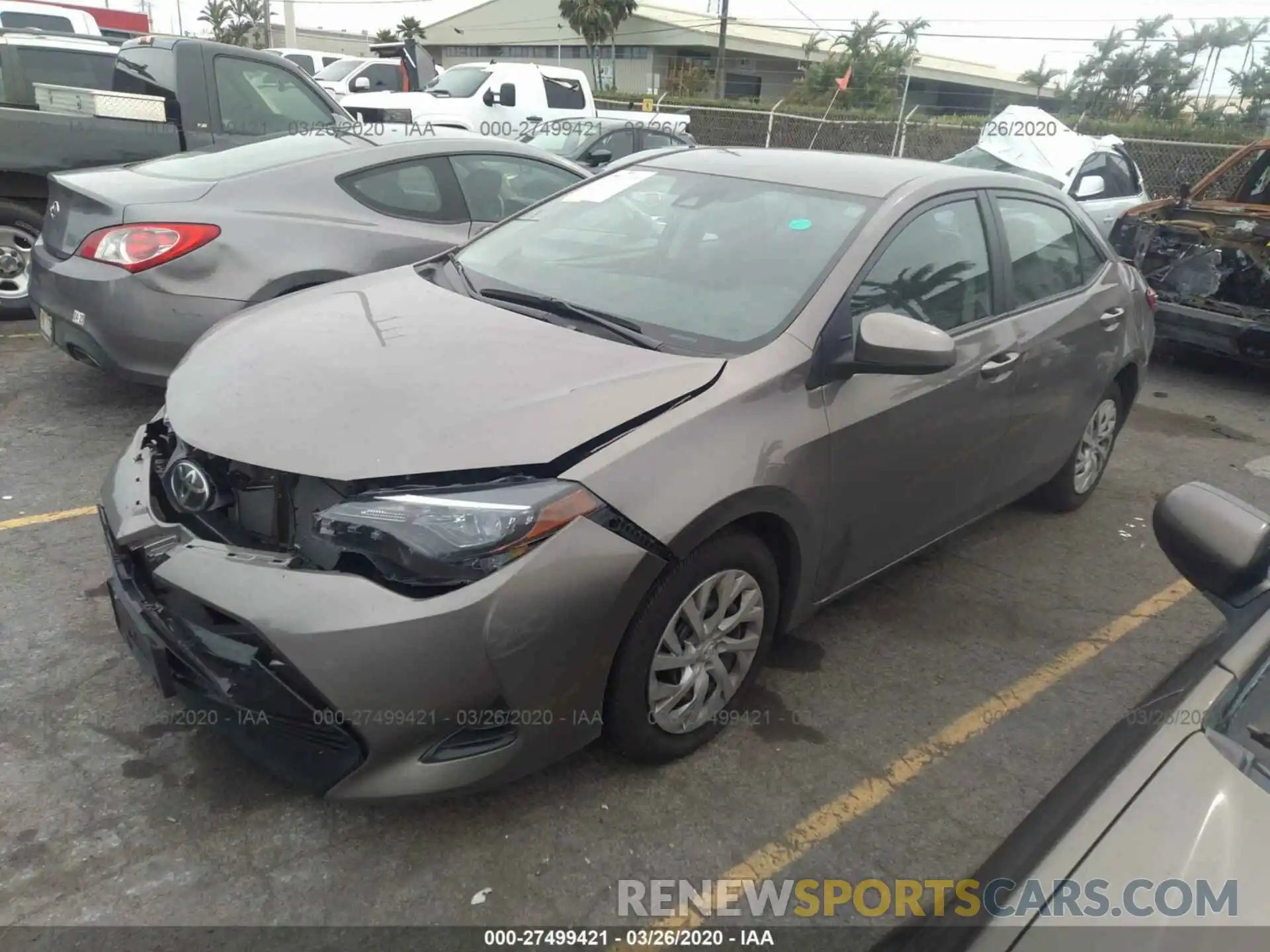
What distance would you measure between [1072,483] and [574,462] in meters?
3.30

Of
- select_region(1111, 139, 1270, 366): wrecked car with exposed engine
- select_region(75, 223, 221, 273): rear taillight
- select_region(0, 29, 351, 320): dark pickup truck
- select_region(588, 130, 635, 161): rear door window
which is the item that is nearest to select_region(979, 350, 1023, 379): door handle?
select_region(75, 223, 221, 273): rear taillight

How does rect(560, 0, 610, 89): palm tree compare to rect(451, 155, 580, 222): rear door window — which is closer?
rect(451, 155, 580, 222): rear door window

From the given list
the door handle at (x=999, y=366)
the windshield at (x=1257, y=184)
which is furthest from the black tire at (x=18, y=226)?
the windshield at (x=1257, y=184)

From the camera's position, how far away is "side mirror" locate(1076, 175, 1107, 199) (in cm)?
1045

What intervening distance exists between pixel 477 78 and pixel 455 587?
15.0 meters

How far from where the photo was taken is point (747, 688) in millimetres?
2912

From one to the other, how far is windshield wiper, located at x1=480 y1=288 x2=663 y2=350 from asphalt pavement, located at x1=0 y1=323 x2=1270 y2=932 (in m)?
1.22

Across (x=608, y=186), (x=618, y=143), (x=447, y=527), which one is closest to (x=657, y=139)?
(x=618, y=143)

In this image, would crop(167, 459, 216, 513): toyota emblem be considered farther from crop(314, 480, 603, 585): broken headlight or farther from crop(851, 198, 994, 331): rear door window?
crop(851, 198, 994, 331): rear door window

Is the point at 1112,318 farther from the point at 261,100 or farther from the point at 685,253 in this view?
the point at 261,100

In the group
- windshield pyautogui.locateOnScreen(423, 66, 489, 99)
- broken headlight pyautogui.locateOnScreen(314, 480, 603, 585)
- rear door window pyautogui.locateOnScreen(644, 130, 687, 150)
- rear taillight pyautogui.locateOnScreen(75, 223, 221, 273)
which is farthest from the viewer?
windshield pyautogui.locateOnScreen(423, 66, 489, 99)

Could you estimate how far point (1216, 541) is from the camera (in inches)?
74.7

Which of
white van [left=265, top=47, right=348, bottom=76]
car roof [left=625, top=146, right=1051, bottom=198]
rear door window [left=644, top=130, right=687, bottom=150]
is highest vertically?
white van [left=265, top=47, right=348, bottom=76]

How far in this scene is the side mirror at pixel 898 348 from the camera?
8.80ft
